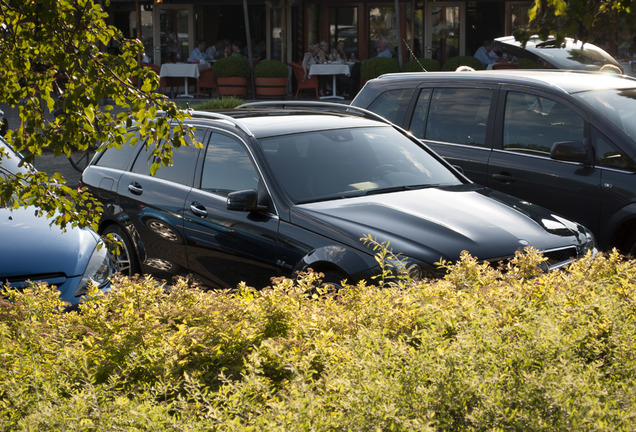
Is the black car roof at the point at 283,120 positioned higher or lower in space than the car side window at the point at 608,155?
higher

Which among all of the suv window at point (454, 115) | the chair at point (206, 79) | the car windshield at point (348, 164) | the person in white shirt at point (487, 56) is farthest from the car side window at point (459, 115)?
the chair at point (206, 79)

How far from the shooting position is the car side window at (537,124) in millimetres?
7016

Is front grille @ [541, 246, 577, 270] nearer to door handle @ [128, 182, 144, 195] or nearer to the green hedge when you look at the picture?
the green hedge

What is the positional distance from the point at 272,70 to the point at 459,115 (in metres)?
19.3

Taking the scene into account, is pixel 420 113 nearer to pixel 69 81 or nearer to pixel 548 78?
pixel 548 78

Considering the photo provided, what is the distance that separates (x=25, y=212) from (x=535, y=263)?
12.1 feet

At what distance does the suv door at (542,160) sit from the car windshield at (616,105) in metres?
0.15

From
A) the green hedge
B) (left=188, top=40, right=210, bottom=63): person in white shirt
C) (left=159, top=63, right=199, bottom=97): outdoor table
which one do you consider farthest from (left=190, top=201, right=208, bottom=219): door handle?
(left=188, top=40, right=210, bottom=63): person in white shirt

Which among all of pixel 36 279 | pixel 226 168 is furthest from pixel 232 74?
pixel 36 279

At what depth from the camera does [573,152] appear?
668cm

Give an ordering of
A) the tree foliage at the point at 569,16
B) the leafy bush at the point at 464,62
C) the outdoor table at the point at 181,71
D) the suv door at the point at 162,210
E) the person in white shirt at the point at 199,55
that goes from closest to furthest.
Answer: the tree foliage at the point at 569,16 → the suv door at the point at 162,210 → the leafy bush at the point at 464,62 → the outdoor table at the point at 181,71 → the person in white shirt at the point at 199,55

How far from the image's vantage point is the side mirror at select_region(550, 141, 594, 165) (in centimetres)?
668

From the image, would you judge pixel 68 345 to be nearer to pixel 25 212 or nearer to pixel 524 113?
pixel 25 212

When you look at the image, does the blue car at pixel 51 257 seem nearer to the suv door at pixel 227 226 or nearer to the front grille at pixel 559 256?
the suv door at pixel 227 226
